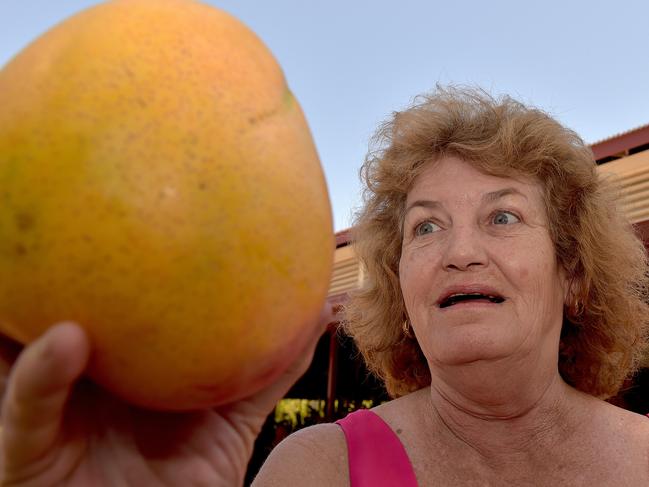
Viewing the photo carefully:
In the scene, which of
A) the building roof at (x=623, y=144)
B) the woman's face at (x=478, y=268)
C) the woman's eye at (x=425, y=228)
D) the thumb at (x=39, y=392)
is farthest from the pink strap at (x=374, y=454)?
the building roof at (x=623, y=144)

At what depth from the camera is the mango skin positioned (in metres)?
0.67

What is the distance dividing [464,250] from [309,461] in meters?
0.78

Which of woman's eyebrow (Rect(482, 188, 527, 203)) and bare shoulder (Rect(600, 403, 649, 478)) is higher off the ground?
woman's eyebrow (Rect(482, 188, 527, 203))

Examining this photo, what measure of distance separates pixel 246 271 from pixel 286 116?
222 mm

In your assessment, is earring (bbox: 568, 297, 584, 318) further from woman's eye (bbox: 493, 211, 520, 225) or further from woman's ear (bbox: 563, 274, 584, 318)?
woman's eye (bbox: 493, 211, 520, 225)

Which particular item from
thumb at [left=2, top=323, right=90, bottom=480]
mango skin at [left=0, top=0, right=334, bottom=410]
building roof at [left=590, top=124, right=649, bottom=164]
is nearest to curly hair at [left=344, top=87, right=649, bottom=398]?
mango skin at [left=0, top=0, right=334, bottom=410]

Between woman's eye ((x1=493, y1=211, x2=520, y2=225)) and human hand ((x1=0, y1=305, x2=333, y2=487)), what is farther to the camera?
woman's eye ((x1=493, y1=211, x2=520, y2=225))

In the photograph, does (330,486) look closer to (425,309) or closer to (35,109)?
(425,309)

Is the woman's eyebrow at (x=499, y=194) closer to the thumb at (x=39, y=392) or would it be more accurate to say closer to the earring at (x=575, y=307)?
the earring at (x=575, y=307)

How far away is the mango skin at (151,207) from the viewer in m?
0.67

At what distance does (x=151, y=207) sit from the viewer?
665mm

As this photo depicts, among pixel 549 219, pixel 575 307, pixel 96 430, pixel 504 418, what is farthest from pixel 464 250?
pixel 96 430

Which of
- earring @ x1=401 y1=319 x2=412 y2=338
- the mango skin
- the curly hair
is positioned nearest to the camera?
the mango skin

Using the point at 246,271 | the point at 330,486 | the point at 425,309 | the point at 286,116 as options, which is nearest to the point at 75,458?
the point at 246,271
